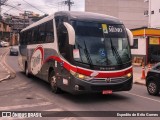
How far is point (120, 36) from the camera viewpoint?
38.3ft

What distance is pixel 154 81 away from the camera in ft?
42.9

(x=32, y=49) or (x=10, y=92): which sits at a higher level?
(x=32, y=49)

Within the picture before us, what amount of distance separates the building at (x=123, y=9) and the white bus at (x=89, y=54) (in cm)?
6698

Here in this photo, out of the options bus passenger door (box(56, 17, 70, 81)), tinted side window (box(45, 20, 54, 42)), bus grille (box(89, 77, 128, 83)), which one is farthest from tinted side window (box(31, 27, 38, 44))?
bus grille (box(89, 77, 128, 83))

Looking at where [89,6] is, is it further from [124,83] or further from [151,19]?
[124,83]

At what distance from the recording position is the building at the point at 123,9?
79.6 meters

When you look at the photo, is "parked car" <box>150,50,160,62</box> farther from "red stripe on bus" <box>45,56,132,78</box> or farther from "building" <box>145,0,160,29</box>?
"red stripe on bus" <box>45,56,132,78</box>

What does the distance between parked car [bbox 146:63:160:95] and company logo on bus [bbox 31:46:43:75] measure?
17.2 feet

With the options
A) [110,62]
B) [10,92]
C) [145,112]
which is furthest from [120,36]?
[10,92]

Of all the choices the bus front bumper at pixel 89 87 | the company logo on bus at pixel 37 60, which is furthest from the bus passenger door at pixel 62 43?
the company logo on bus at pixel 37 60

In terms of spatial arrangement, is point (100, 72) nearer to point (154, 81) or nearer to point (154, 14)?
point (154, 81)

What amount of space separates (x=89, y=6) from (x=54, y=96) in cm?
6786

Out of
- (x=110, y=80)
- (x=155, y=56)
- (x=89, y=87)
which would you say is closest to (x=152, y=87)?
(x=110, y=80)

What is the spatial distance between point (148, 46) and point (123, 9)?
4919 cm
